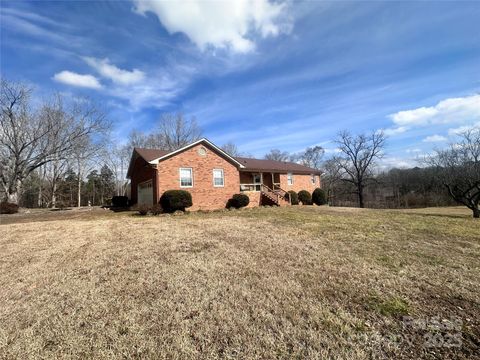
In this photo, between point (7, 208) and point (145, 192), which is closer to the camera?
point (7, 208)

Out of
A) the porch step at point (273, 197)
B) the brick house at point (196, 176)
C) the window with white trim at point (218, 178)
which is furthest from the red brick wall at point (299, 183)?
the window with white trim at point (218, 178)

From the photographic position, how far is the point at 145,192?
21.6 metres

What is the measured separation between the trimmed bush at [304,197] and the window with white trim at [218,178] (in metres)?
10.5

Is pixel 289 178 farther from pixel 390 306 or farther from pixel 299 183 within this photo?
pixel 390 306

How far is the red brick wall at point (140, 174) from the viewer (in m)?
19.1

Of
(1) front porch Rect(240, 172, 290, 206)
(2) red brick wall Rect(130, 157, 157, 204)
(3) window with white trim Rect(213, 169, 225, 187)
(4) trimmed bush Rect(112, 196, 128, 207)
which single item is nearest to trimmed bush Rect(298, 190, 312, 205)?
(1) front porch Rect(240, 172, 290, 206)

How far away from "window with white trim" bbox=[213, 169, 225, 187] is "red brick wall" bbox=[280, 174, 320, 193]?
29.6 ft

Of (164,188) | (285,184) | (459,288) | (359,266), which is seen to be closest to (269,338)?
(359,266)

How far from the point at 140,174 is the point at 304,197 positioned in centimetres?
1634

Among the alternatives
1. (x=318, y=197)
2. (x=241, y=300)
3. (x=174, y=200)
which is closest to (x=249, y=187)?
(x=318, y=197)

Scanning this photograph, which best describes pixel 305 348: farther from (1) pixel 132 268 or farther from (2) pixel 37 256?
(2) pixel 37 256

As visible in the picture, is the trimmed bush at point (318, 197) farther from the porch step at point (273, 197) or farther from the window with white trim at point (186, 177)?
the window with white trim at point (186, 177)

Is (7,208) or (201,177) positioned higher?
(201,177)

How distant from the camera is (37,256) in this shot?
23.8 feet
